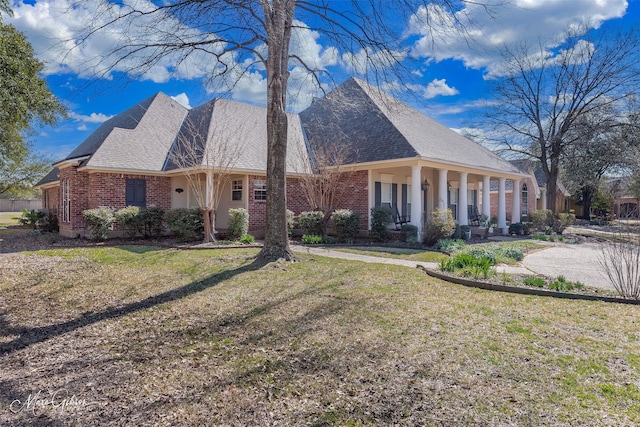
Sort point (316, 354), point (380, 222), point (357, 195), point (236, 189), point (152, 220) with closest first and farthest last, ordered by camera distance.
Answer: point (316, 354) < point (152, 220) < point (380, 222) < point (236, 189) < point (357, 195)

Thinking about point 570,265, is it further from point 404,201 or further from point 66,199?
point 66,199

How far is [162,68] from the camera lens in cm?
932

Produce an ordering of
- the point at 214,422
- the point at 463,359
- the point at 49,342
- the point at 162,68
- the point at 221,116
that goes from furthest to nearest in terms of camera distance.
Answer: the point at 221,116 < the point at 162,68 < the point at 49,342 < the point at 463,359 < the point at 214,422

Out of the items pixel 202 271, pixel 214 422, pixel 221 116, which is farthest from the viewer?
pixel 221 116

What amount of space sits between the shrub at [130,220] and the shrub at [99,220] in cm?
31

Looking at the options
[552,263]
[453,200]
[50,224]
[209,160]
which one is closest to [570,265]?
[552,263]

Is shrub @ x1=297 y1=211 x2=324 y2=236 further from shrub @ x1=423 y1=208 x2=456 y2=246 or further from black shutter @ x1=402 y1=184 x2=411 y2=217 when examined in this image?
black shutter @ x1=402 y1=184 x2=411 y2=217

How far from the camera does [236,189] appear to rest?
16719 mm

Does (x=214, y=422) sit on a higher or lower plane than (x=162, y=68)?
lower

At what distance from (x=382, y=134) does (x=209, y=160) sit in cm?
727

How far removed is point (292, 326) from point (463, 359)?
2.10 meters

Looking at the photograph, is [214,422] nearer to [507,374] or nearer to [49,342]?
[507,374]

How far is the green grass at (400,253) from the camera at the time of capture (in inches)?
434

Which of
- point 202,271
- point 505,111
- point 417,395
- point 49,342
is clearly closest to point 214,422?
point 417,395
